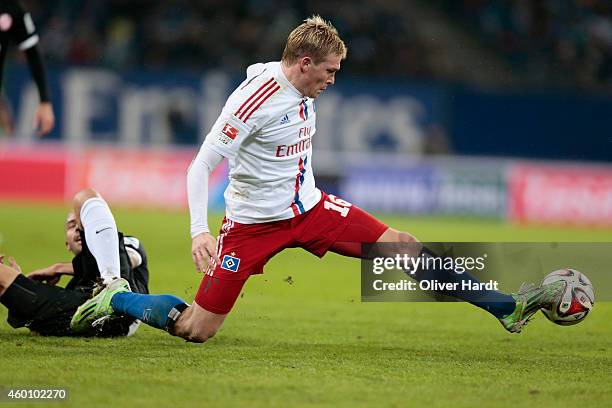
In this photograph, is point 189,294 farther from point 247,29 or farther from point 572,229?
point 247,29

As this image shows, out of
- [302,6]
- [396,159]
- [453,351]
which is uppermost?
[302,6]

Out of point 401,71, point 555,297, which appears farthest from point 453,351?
point 401,71

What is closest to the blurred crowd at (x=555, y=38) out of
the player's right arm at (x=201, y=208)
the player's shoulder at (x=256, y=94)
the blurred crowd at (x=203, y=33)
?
the blurred crowd at (x=203, y=33)

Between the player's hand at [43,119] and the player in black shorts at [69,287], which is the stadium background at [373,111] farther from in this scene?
the player in black shorts at [69,287]

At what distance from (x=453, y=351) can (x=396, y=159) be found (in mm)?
15422

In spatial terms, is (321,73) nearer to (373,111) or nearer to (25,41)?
(25,41)

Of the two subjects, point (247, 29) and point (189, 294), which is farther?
point (247, 29)

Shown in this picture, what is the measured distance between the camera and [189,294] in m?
8.75

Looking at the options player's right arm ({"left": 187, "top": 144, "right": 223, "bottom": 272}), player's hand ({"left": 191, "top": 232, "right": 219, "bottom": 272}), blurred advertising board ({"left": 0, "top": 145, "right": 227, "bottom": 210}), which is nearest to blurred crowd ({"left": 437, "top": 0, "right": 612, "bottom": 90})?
blurred advertising board ({"left": 0, "top": 145, "right": 227, "bottom": 210})

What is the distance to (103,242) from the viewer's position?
6121 mm

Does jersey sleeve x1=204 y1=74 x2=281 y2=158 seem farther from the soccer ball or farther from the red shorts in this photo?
the soccer ball

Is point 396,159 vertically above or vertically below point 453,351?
above

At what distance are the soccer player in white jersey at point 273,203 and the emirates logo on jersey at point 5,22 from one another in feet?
7.08

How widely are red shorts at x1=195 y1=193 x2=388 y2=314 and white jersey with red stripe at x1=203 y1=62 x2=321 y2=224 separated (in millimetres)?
69
